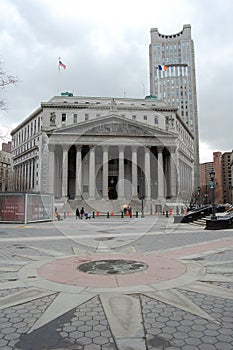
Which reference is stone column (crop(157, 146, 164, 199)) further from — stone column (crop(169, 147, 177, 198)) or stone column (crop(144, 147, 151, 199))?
stone column (crop(169, 147, 177, 198))

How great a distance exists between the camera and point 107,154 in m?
62.2

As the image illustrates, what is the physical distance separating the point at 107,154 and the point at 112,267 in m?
54.7

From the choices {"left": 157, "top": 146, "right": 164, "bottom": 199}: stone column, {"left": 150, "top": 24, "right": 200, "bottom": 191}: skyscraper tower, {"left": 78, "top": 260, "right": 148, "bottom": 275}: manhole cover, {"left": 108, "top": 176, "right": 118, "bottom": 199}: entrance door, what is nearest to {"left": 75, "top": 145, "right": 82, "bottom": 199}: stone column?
{"left": 108, "top": 176, "right": 118, "bottom": 199}: entrance door

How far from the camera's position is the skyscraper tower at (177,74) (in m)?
138

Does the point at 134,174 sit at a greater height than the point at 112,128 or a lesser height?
lesser

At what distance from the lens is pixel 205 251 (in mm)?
10734

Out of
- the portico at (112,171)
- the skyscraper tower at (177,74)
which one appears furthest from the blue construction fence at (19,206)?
the skyscraper tower at (177,74)

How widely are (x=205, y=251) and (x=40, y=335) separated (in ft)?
27.0

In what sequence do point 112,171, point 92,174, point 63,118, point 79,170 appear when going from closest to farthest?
1. point 92,174
2. point 79,170
3. point 112,171
4. point 63,118

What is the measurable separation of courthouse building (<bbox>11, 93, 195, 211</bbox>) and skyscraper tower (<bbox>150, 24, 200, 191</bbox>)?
5745 centimetres

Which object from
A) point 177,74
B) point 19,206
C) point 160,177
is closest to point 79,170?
point 160,177

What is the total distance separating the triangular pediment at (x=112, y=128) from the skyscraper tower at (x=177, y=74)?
243 feet

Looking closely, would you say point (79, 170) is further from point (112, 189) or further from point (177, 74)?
point (177, 74)

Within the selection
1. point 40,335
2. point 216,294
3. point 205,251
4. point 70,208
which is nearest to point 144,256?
point 205,251
